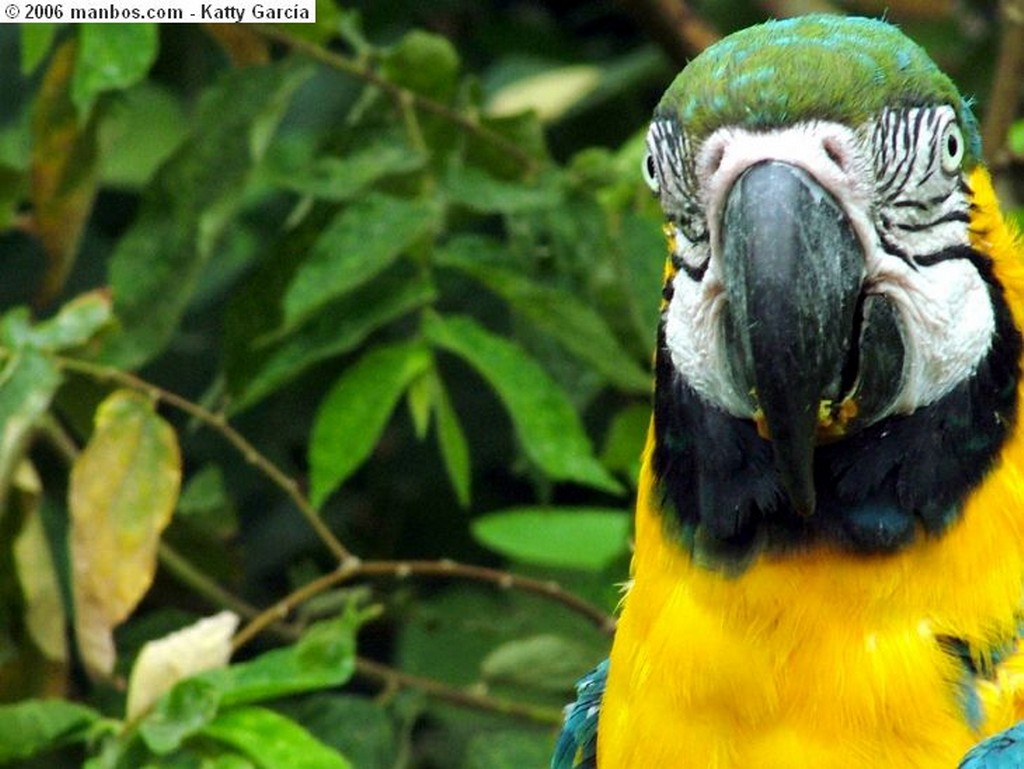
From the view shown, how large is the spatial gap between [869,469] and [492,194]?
2.96ft

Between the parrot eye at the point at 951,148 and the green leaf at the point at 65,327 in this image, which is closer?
the parrot eye at the point at 951,148

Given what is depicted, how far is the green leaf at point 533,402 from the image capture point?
225 centimetres

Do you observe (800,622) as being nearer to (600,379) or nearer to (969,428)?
(969,428)

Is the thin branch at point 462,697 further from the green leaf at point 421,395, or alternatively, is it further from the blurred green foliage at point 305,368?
the green leaf at point 421,395

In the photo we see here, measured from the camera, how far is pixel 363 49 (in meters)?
2.46

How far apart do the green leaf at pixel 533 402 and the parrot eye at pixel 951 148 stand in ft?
2.39

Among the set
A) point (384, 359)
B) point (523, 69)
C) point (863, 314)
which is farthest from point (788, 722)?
point (523, 69)

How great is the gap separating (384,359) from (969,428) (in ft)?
2.94

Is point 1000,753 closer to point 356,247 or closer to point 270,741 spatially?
point 270,741

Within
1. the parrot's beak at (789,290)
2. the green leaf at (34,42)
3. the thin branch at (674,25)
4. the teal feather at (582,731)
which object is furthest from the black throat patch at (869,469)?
the thin branch at (674,25)

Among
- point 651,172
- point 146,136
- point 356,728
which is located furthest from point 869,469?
point 146,136

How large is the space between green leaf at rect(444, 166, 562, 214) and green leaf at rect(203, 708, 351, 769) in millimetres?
767

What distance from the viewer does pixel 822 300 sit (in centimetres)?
150

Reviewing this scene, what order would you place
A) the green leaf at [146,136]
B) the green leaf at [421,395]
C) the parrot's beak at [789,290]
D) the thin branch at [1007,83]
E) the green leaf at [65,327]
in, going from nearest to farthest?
the parrot's beak at [789,290] → the green leaf at [65,327] → the green leaf at [421,395] → the thin branch at [1007,83] → the green leaf at [146,136]
